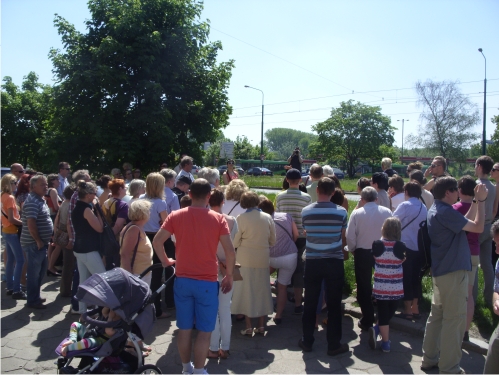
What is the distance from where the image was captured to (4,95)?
2848 cm

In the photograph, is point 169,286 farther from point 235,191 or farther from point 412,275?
point 412,275

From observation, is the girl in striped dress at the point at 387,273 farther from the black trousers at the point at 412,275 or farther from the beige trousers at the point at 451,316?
the black trousers at the point at 412,275

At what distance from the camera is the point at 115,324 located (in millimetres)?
3699

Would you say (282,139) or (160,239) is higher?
(282,139)

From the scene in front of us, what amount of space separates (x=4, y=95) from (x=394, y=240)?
30.3 meters

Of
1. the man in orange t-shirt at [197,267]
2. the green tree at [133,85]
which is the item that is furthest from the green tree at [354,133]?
the man in orange t-shirt at [197,267]

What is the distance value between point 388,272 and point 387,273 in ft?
0.05

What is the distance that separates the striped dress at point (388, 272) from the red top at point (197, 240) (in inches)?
75.0

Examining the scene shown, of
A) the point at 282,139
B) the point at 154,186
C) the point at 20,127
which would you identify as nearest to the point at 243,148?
the point at 20,127

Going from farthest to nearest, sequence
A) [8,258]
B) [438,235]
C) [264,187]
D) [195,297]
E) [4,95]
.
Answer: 1. [264,187]
2. [4,95]
3. [8,258]
4. [438,235]
5. [195,297]

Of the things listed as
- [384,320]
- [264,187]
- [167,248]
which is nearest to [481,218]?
[384,320]

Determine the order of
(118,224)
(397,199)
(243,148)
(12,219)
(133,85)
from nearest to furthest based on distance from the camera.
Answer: (118,224)
(397,199)
(12,219)
(133,85)
(243,148)

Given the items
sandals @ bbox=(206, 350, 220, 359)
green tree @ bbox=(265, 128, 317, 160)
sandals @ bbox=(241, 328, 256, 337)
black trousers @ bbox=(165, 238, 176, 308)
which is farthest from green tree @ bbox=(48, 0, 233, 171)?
green tree @ bbox=(265, 128, 317, 160)

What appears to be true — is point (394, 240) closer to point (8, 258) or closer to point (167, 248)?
point (167, 248)
